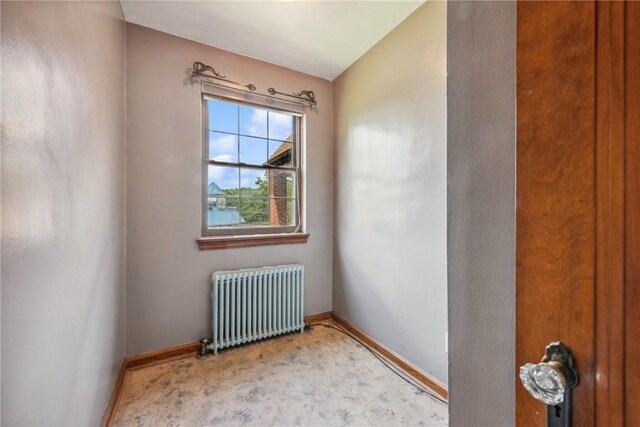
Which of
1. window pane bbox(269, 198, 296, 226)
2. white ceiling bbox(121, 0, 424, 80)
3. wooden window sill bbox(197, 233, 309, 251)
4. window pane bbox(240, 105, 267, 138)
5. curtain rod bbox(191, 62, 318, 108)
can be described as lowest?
wooden window sill bbox(197, 233, 309, 251)

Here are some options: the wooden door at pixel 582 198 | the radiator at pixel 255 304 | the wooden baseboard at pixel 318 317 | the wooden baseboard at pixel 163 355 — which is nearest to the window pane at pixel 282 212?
the radiator at pixel 255 304

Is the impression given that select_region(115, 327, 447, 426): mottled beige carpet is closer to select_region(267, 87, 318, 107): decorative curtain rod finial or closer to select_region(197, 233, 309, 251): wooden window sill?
select_region(197, 233, 309, 251): wooden window sill

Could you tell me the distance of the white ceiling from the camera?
185 cm

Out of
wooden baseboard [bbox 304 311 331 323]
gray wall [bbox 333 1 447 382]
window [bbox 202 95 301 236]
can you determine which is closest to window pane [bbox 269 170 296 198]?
window [bbox 202 95 301 236]

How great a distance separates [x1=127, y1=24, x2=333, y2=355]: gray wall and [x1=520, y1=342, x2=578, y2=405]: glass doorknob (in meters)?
2.32

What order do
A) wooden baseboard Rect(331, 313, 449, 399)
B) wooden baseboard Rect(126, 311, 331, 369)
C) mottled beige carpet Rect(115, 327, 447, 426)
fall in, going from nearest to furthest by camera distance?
mottled beige carpet Rect(115, 327, 447, 426) < wooden baseboard Rect(331, 313, 449, 399) < wooden baseboard Rect(126, 311, 331, 369)

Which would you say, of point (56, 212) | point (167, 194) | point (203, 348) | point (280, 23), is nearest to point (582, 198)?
point (56, 212)

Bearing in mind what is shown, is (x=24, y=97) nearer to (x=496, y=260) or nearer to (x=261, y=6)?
(x=496, y=260)

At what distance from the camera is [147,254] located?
2.10 meters

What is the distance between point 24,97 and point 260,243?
1.93 meters

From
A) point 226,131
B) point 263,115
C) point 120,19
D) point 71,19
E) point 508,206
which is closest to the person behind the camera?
point 508,206

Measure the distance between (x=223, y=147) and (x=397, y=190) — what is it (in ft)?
5.28

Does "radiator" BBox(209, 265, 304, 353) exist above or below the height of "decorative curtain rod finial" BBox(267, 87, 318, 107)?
below

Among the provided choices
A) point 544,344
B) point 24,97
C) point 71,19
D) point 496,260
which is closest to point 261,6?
point 71,19
